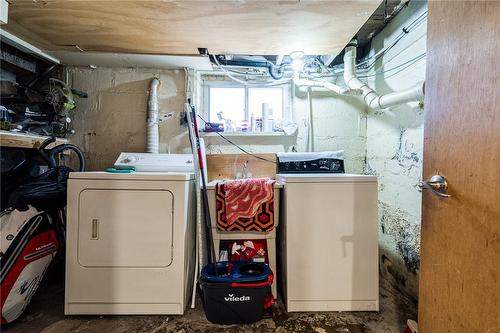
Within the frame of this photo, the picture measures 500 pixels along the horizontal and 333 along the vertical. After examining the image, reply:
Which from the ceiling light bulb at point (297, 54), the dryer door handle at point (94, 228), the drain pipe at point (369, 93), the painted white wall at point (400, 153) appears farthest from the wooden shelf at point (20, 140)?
the painted white wall at point (400, 153)

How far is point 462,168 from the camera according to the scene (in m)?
0.80

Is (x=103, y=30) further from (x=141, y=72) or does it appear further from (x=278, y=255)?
(x=278, y=255)

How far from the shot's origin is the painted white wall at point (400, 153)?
67.1 inches

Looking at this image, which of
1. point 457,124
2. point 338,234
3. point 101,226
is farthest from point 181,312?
point 457,124

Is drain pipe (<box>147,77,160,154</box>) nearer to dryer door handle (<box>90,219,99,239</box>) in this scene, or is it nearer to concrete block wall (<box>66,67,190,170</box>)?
concrete block wall (<box>66,67,190,170</box>)

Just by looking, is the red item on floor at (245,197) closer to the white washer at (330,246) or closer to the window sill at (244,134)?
the white washer at (330,246)

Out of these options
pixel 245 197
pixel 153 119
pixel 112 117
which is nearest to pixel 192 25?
pixel 153 119

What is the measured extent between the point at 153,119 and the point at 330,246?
1867mm

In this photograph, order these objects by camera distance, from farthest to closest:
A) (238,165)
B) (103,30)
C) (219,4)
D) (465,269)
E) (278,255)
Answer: (238,165) < (278,255) < (103,30) < (219,4) < (465,269)

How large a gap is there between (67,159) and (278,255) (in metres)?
2.21

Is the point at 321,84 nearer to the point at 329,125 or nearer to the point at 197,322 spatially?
the point at 329,125

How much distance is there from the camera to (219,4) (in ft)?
4.54

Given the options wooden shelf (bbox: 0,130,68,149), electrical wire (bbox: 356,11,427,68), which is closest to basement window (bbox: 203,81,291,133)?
electrical wire (bbox: 356,11,427,68)

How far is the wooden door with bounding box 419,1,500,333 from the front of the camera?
71cm
